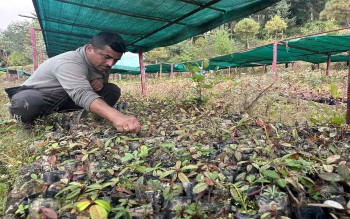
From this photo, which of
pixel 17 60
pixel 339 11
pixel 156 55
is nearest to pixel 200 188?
pixel 156 55

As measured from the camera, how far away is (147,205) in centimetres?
90

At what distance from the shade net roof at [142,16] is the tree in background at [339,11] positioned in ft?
97.6

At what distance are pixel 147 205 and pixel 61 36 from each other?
502 cm

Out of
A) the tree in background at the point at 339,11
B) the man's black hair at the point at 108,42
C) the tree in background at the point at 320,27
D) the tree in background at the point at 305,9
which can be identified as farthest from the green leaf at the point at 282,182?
the tree in background at the point at 305,9

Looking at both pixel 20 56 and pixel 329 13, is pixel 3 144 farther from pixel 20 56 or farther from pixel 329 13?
pixel 20 56

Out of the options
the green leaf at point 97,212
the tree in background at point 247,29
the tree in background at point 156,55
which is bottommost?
the green leaf at point 97,212

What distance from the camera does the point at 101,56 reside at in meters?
2.44

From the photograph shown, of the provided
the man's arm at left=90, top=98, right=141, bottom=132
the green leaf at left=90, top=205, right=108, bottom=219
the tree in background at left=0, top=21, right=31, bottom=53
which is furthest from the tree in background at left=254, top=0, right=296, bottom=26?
the tree in background at left=0, top=21, right=31, bottom=53

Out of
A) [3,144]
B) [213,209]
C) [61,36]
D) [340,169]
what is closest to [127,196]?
[213,209]

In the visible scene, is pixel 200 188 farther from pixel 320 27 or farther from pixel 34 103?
pixel 320 27

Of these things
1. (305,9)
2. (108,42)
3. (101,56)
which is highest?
(305,9)

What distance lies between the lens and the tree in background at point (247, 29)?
30703 millimetres

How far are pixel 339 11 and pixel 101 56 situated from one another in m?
33.1

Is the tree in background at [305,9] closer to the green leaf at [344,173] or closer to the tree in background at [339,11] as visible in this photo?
the tree in background at [339,11]
